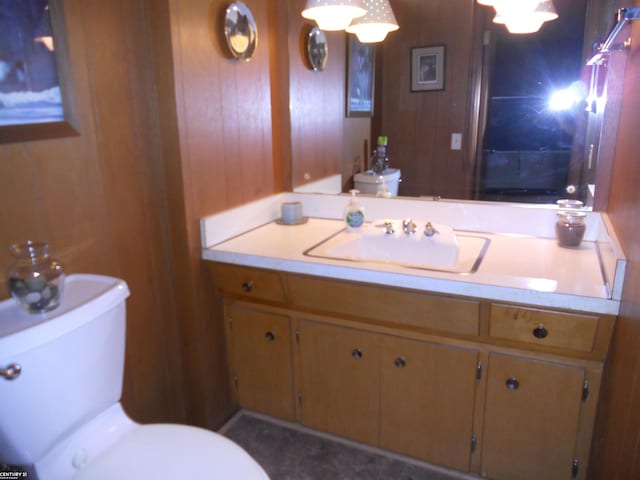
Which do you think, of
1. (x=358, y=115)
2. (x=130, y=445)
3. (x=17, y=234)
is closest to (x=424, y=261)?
(x=358, y=115)

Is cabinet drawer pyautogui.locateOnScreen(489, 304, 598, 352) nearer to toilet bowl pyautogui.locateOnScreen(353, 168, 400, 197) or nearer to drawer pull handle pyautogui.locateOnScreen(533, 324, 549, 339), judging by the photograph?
drawer pull handle pyautogui.locateOnScreen(533, 324, 549, 339)

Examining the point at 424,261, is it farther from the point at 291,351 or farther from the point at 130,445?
the point at 130,445

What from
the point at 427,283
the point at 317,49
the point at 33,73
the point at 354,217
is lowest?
the point at 427,283

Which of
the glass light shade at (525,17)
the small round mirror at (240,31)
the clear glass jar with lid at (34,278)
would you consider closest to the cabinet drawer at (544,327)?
the glass light shade at (525,17)

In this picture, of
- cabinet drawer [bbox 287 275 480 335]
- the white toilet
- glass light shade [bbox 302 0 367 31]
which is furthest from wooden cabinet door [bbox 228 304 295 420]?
glass light shade [bbox 302 0 367 31]

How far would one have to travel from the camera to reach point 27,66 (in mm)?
1222

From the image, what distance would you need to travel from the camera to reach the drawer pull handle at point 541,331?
4.36ft

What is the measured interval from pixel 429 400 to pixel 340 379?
0.33 metres

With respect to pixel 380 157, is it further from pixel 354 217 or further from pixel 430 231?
pixel 430 231

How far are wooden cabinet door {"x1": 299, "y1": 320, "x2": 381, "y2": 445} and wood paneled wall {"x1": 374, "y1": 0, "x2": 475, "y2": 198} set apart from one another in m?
0.72

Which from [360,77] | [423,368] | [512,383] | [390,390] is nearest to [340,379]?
[390,390]

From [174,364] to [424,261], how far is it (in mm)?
1041

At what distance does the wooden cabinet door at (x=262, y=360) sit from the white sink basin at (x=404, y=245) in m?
0.33

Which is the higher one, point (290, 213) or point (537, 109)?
point (537, 109)
